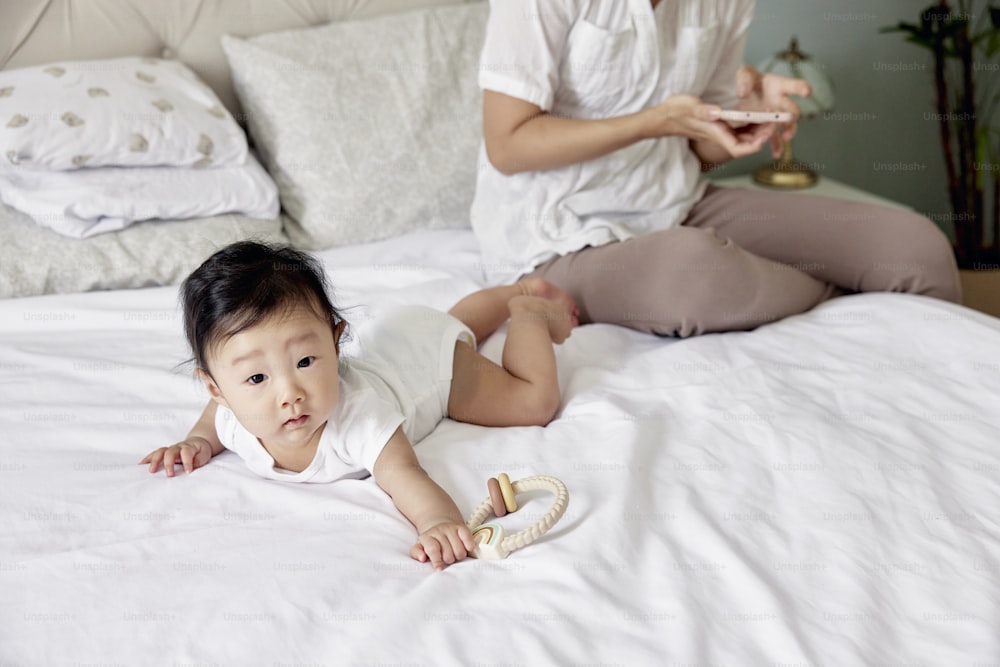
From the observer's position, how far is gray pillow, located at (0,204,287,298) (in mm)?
1639

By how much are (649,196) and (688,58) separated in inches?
10.3

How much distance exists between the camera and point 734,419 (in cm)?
126

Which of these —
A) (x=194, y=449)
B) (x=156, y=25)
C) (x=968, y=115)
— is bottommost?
(x=194, y=449)

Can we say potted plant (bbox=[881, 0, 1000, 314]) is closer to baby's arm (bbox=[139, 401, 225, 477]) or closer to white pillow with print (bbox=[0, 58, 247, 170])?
white pillow with print (bbox=[0, 58, 247, 170])

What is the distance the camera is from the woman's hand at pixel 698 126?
1511 millimetres

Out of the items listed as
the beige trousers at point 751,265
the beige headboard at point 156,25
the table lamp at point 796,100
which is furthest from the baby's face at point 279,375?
the table lamp at point 796,100

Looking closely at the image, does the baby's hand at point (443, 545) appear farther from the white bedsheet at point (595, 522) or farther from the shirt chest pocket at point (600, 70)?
the shirt chest pocket at point (600, 70)

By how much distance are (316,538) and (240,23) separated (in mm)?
1380

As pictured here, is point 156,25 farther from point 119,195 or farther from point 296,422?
point 296,422

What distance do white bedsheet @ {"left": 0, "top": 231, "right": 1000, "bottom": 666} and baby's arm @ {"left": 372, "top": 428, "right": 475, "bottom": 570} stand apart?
0.02 metres

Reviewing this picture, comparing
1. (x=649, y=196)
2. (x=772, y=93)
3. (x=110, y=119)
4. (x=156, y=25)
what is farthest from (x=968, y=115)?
(x=110, y=119)

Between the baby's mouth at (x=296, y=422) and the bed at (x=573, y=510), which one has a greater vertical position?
the baby's mouth at (x=296, y=422)

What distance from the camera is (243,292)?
1071mm

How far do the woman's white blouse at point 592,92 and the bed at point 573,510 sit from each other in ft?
0.66
